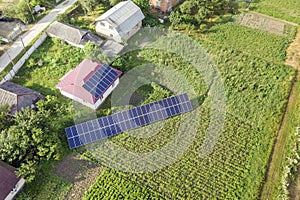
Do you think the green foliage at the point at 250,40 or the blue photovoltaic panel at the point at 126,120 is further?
the green foliage at the point at 250,40

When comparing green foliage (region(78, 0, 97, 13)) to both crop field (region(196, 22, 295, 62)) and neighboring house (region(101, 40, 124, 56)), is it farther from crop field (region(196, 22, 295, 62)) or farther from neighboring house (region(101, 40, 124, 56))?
crop field (region(196, 22, 295, 62))

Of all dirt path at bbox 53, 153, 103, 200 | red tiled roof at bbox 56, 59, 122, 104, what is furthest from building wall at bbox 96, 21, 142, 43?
dirt path at bbox 53, 153, 103, 200

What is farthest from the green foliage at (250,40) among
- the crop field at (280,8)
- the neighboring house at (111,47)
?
the neighboring house at (111,47)

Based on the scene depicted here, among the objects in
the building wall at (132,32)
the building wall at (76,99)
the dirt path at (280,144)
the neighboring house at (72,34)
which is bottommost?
the dirt path at (280,144)

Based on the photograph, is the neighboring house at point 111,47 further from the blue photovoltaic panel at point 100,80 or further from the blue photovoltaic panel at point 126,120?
the blue photovoltaic panel at point 126,120

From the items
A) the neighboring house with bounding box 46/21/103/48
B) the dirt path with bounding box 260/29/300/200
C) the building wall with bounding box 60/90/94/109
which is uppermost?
the neighboring house with bounding box 46/21/103/48

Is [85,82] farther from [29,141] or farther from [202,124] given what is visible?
[202,124]

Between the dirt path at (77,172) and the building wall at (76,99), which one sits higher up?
the building wall at (76,99)
